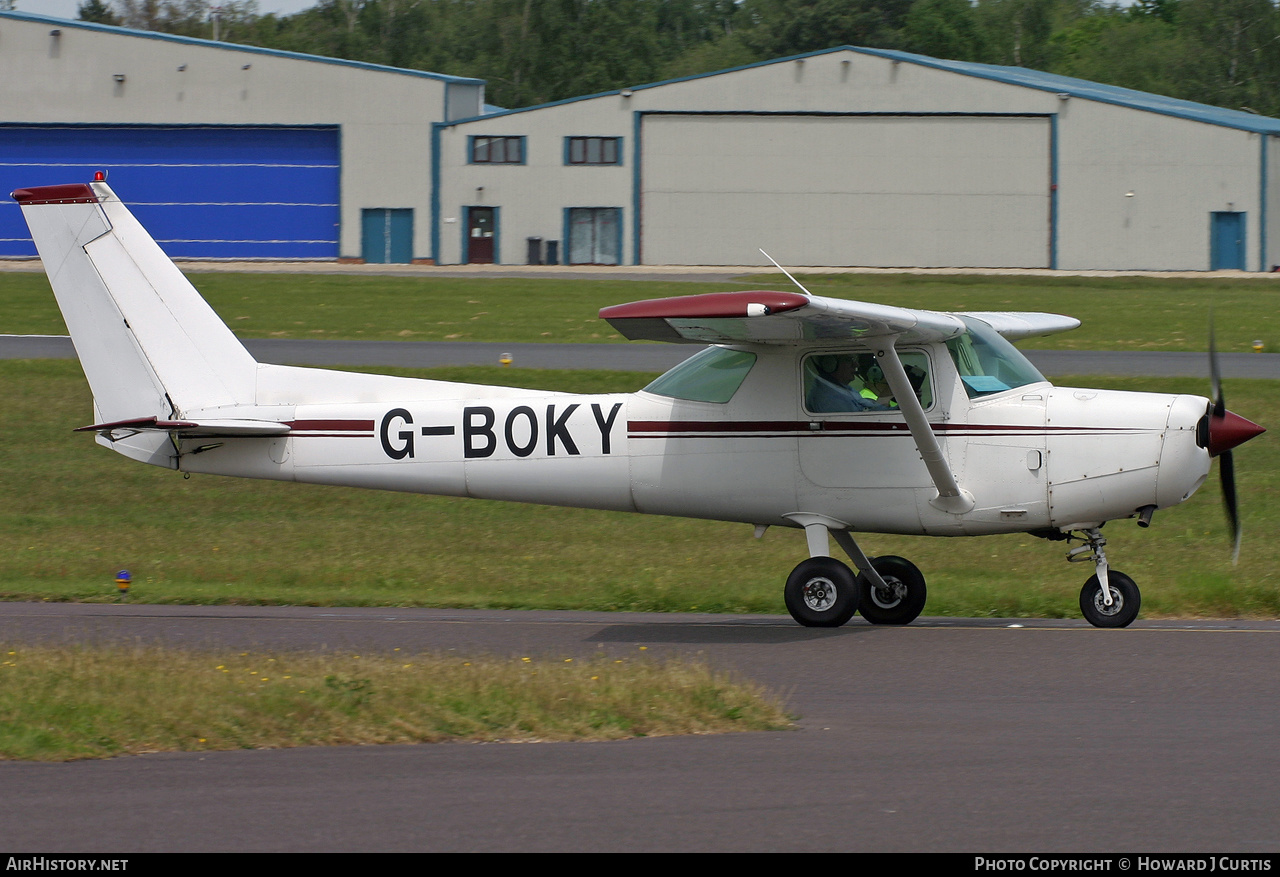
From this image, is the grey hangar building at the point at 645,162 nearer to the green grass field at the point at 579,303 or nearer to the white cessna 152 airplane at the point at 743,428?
the green grass field at the point at 579,303

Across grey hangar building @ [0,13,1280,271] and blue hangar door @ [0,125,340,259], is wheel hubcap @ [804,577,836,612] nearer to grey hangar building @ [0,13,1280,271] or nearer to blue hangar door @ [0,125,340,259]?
grey hangar building @ [0,13,1280,271]

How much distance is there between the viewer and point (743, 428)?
11.1m

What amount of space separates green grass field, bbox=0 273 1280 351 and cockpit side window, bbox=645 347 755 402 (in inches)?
602

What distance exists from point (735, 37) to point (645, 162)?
140 feet

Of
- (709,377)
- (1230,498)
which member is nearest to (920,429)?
(709,377)

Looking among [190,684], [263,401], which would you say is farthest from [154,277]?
[190,684]

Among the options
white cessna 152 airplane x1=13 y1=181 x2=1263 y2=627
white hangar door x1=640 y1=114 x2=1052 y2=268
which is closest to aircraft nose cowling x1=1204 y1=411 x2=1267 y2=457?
white cessna 152 airplane x1=13 y1=181 x2=1263 y2=627

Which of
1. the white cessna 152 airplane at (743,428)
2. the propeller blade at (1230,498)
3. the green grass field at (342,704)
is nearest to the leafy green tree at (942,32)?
the white cessna 152 airplane at (743,428)

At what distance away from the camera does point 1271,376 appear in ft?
71.8

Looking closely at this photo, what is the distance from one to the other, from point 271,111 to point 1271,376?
128 feet

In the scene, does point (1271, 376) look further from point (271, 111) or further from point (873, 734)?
point (271, 111)

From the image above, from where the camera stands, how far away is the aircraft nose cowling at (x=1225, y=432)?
1023 centimetres

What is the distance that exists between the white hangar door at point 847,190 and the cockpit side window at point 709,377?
133ft
